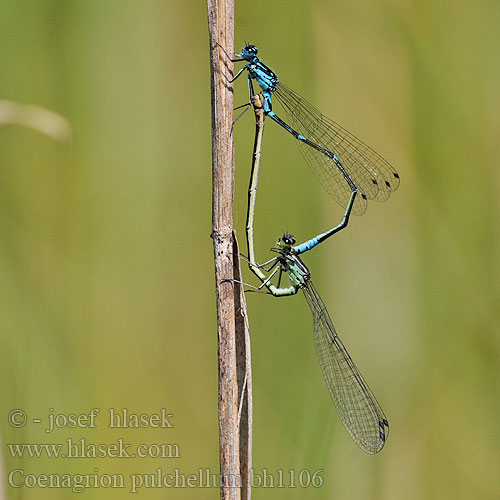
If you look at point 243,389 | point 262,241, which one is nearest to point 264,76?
point 262,241

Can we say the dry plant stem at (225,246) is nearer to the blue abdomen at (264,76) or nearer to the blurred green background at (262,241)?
the blurred green background at (262,241)

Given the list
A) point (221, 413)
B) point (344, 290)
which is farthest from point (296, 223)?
point (221, 413)

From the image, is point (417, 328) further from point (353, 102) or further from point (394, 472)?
point (353, 102)

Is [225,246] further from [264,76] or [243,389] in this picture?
[264,76]

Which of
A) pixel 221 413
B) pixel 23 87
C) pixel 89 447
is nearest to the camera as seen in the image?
pixel 221 413

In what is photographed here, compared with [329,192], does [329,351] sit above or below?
below

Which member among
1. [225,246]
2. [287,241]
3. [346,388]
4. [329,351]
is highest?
[287,241]

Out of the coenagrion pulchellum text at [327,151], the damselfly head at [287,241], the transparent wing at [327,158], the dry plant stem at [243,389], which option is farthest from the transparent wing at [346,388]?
the dry plant stem at [243,389]
